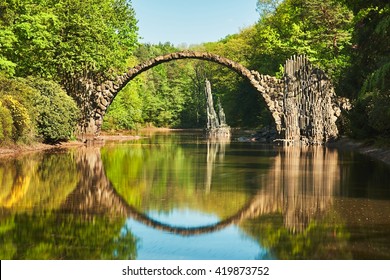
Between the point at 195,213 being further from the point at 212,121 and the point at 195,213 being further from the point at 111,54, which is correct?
the point at 212,121

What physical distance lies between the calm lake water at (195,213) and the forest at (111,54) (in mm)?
3896

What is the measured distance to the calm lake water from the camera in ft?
27.2

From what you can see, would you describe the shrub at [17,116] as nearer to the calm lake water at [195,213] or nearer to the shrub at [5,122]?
the shrub at [5,122]

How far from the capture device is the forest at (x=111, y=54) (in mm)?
25281

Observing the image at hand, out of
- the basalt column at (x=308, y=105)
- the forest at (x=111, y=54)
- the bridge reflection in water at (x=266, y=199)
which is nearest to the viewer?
the bridge reflection in water at (x=266, y=199)

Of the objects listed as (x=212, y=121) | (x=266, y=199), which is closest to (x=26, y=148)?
(x=266, y=199)

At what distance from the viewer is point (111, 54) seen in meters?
39.2

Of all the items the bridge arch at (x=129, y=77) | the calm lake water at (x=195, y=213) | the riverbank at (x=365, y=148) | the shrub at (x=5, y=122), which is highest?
the bridge arch at (x=129, y=77)

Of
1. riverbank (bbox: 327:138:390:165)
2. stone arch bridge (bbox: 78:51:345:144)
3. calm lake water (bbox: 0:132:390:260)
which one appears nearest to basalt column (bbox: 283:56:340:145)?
A: stone arch bridge (bbox: 78:51:345:144)

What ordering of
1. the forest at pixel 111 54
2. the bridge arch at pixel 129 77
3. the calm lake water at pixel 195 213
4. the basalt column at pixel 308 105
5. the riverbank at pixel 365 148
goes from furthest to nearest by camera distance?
the bridge arch at pixel 129 77 < the basalt column at pixel 308 105 < the riverbank at pixel 365 148 < the forest at pixel 111 54 < the calm lake water at pixel 195 213

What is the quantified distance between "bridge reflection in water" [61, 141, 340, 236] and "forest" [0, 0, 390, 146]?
9.97 ft

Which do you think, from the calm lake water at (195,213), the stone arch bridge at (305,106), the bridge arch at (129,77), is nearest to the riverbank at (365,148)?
the stone arch bridge at (305,106)

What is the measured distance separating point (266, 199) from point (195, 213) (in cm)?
223

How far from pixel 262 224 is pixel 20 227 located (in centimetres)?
392
